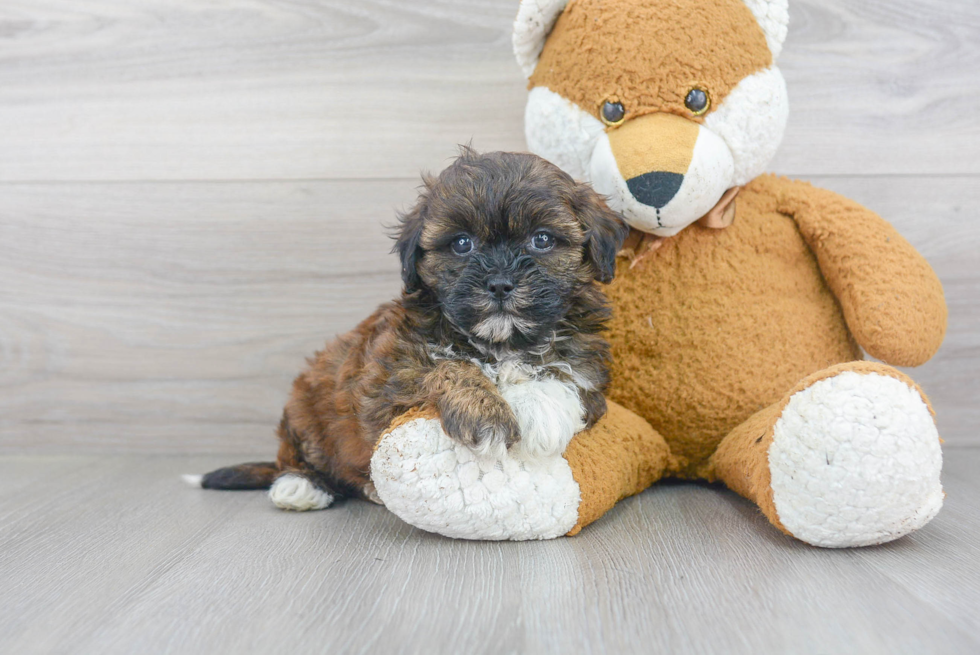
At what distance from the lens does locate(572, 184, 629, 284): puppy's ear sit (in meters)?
1.38

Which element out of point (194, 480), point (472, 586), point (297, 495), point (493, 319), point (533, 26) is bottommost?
point (194, 480)

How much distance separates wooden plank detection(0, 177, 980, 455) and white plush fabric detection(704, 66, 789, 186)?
591 millimetres

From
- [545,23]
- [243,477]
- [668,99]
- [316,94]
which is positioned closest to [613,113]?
[668,99]

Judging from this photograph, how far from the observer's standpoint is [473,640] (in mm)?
1001

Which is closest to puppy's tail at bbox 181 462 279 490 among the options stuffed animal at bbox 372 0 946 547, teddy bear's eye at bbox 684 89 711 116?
stuffed animal at bbox 372 0 946 547

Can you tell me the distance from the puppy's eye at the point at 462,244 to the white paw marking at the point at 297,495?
67 centimetres

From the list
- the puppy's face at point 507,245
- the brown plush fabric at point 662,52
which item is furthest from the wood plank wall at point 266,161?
the puppy's face at point 507,245

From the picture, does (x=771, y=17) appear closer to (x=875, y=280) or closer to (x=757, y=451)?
(x=875, y=280)

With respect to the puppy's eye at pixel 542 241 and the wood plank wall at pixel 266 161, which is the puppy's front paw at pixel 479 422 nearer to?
the puppy's eye at pixel 542 241

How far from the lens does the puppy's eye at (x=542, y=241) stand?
133cm

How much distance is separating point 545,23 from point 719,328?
30.4 inches

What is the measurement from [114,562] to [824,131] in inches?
79.2

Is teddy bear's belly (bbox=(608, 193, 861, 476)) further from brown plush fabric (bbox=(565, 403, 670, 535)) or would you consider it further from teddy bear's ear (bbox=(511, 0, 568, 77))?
teddy bear's ear (bbox=(511, 0, 568, 77))

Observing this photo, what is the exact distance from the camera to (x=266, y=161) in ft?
7.02
